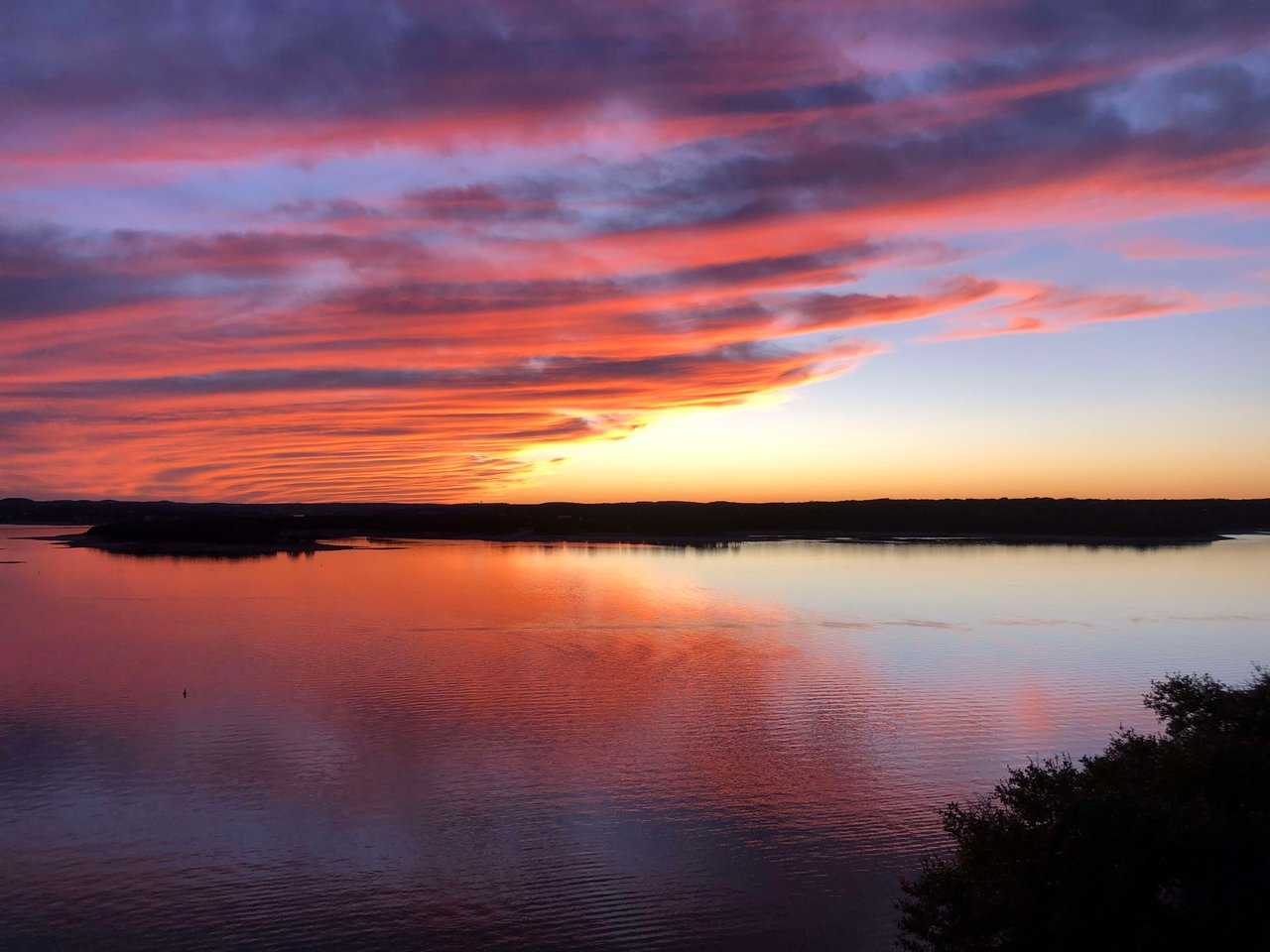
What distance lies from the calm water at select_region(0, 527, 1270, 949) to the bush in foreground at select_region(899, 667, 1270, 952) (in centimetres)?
234

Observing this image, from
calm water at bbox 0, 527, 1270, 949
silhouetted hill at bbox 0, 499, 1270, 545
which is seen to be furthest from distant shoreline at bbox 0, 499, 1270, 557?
calm water at bbox 0, 527, 1270, 949

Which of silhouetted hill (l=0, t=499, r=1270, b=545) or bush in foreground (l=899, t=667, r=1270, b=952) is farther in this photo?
silhouetted hill (l=0, t=499, r=1270, b=545)

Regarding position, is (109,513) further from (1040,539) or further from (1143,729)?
(1143,729)

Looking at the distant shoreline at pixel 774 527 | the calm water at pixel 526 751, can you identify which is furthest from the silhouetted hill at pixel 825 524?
the calm water at pixel 526 751

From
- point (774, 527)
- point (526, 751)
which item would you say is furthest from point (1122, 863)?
point (774, 527)

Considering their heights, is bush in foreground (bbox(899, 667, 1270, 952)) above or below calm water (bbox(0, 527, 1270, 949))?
above

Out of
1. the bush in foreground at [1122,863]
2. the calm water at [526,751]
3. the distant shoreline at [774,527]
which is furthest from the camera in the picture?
the distant shoreline at [774,527]

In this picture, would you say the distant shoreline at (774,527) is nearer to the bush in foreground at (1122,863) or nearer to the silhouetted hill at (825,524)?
the silhouetted hill at (825,524)

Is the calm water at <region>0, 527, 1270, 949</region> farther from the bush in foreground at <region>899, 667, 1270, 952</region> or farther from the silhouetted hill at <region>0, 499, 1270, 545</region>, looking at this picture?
the silhouetted hill at <region>0, 499, 1270, 545</region>

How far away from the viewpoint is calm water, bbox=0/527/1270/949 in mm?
13664

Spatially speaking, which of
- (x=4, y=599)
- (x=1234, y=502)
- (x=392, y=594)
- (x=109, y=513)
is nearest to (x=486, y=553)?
(x=392, y=594)

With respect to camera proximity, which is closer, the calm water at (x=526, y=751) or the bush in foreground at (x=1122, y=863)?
the bush in foreground at (x=1122, y=863)

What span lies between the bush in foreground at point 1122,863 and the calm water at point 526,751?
2.34 metres

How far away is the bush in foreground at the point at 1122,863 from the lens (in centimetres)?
874
